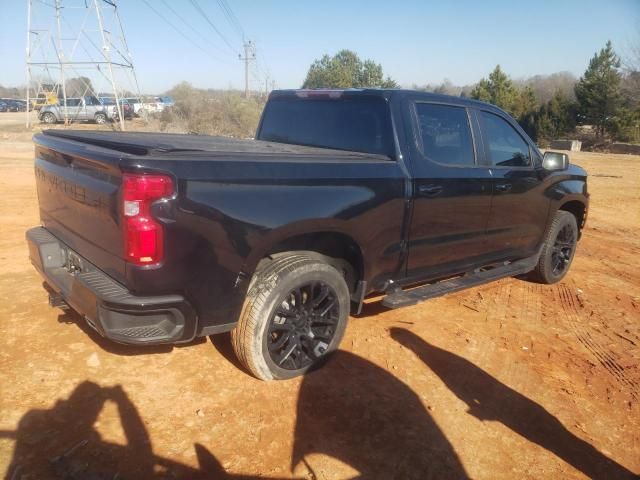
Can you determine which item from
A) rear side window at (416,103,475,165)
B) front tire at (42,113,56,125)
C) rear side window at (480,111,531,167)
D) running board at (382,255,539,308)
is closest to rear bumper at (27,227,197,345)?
running board at (382,255,539,308)

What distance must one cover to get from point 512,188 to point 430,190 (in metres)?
1.20

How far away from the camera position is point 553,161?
461 centimetres

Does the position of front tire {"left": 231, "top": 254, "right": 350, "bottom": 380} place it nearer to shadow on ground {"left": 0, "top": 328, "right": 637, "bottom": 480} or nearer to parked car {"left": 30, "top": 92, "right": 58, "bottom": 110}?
shadow on ground {"left": 0, "top": 328, "right": 637, "bottom": 480}

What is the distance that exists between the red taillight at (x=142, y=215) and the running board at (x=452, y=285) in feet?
5.78

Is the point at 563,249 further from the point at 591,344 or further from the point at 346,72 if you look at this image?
the point at 346,72

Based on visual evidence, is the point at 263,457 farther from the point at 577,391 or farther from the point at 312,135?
the point at 312,135

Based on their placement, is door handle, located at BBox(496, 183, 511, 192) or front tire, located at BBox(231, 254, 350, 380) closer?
front tire, located at BBox(231, 254, 350, 380)

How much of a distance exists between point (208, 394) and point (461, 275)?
2.84m

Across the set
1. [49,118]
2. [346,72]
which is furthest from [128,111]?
[346,72]

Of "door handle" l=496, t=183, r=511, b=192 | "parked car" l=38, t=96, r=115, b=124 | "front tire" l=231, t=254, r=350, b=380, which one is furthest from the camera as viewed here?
"parked car" l=38, t=96, r=115, b=124

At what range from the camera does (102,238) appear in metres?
2.57

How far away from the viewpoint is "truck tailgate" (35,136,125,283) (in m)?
2.43

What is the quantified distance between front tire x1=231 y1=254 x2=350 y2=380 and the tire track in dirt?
2055 mm

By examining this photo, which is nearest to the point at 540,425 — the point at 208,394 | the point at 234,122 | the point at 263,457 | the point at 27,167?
the point at 263,457
